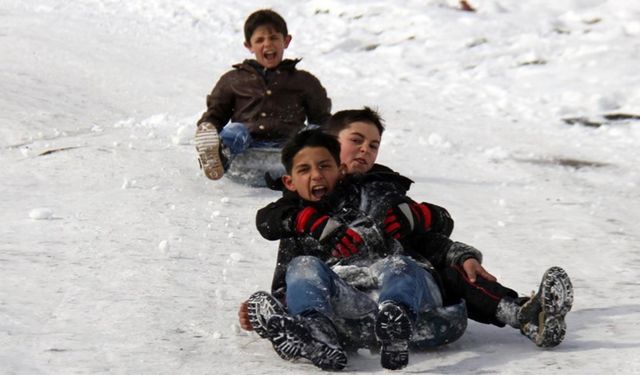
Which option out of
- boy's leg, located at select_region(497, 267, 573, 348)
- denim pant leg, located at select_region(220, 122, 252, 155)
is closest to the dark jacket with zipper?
boy's leg, located at select_region(497, 267, 573, 348)

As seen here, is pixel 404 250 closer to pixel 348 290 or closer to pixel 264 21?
pixel 348 290

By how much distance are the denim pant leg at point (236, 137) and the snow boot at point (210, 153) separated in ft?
0.39

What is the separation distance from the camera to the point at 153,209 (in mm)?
6648

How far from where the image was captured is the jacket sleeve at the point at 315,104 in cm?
775

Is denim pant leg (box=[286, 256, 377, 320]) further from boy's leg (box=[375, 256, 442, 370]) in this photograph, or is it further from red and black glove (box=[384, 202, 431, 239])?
red and black glove (box=[384, 202, 431, 239])

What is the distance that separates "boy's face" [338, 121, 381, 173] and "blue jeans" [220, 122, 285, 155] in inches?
113

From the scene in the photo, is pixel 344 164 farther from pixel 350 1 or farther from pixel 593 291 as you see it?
pixel 350 1

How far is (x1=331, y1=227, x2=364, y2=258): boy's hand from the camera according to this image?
4266 mm

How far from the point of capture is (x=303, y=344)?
3.84 m

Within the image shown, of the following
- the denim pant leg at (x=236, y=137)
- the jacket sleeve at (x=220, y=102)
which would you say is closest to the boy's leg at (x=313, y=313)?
the denim pant leg at (x=236, y=137)

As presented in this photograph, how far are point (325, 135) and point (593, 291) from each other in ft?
5.59

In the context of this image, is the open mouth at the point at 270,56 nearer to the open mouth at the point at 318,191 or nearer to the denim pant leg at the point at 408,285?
the open mouth at the point at 318,191

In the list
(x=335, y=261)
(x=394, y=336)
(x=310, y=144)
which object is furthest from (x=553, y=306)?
(x=310, y=144)

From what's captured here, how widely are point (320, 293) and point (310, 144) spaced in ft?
2.15
